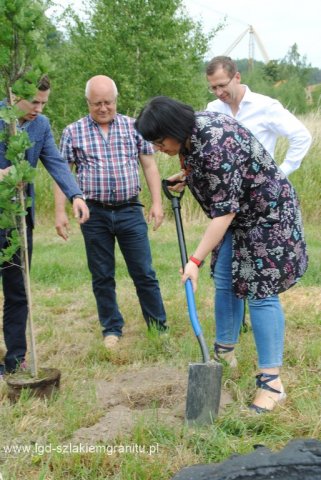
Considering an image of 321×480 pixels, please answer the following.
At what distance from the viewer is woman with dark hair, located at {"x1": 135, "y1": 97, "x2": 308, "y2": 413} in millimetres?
2869

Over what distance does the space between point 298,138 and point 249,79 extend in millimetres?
37967

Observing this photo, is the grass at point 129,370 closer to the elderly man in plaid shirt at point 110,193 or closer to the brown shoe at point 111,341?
the brown shoe at point 111,341

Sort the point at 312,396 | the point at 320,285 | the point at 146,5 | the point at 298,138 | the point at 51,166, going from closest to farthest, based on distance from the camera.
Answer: the point at 312,396 < the point at 51,166 < the point at 298,138 < the point at 320,285 < the point at 146,5

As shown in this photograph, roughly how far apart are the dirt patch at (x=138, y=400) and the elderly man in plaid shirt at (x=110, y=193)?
0.70 meters

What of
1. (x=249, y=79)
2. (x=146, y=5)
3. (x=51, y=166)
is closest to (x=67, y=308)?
(x=51, y=166)

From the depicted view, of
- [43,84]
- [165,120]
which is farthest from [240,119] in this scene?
[165,120]

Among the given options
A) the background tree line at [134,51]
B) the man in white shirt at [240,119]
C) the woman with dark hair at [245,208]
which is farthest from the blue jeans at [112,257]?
the background tree line at [134,51]

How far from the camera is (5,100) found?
11.1 ft

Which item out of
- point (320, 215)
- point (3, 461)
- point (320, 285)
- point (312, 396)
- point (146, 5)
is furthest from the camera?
point (146, 5)

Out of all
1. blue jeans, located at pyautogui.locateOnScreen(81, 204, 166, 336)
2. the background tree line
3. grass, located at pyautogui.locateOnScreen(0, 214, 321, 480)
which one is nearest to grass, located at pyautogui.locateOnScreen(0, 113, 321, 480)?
grass, located at pyautogui.locateOnScreen(0, 214, 321, 480)

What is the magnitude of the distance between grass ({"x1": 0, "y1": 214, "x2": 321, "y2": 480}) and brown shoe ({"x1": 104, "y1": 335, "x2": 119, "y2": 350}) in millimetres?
79

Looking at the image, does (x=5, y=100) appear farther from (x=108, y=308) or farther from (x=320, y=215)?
(x=320, y=215)

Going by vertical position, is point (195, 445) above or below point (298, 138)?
below

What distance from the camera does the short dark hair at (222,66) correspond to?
4.12m
